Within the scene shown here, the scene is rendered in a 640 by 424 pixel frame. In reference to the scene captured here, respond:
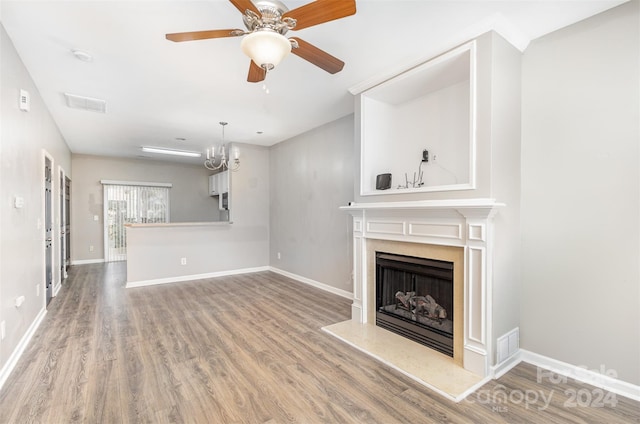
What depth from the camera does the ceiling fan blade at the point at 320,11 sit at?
57.6 inches

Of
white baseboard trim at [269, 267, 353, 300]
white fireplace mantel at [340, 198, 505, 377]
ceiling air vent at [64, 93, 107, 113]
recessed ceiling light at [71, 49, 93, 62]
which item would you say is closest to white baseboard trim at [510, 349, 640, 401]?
white fireplace mantel at [340, 198, 505, 377]

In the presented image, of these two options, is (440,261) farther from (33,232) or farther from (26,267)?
(33,232)

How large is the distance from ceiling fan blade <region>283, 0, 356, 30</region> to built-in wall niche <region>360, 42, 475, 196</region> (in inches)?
52.2

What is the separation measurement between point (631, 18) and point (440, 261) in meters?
2.12

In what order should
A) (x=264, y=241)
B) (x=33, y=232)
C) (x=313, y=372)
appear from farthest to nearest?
(x=264, y=241)
(x=33, y=232)
(x=313, y=372)

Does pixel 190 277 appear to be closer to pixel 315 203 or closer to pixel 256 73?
pixel 315 203

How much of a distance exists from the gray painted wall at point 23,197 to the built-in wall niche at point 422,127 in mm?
3061

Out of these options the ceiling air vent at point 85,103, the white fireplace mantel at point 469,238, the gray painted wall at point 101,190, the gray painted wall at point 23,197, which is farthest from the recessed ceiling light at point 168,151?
the white fireplace mantel at point 469,238

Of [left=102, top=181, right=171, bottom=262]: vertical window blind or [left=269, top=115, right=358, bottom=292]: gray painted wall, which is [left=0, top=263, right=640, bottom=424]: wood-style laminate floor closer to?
[left=269, top=115, right=358, bottom=292]: gray painted wall

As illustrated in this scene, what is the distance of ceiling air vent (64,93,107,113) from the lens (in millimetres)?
3513

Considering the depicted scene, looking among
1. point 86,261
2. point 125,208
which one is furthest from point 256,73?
point 86,261

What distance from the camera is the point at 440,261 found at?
102 inches

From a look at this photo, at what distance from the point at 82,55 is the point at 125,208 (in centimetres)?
603

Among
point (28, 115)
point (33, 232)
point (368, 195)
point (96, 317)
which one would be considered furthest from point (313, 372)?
point (28, 115)
